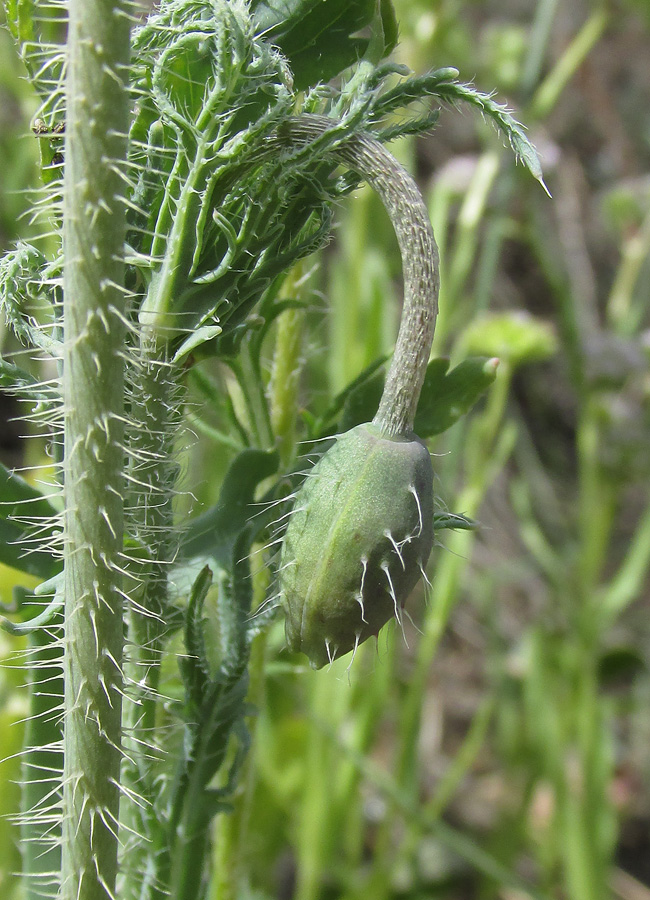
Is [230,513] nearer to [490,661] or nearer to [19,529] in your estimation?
[19,529]

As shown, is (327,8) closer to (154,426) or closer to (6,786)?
(154,426)

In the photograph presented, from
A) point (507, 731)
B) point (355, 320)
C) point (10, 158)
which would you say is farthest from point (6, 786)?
point (10, 158)

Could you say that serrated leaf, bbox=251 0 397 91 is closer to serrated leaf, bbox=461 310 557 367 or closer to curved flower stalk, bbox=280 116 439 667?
curved flower stalk, bbox=280 116 439 667

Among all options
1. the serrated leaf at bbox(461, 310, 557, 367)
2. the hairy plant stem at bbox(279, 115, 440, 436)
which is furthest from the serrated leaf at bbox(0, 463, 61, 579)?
the serrated leaf at bbox(461, 310, 557, 367)

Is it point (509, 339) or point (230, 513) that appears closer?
point (230, 513)

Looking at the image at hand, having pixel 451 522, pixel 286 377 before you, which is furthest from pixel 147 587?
pixel 286 377
